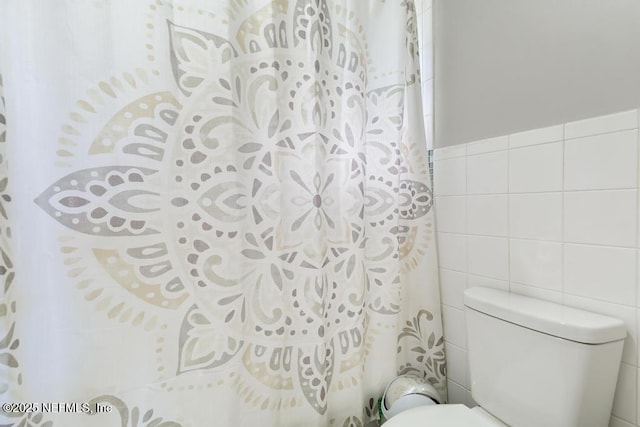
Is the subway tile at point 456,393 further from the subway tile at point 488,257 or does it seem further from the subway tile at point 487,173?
the subway tile at point 487,173

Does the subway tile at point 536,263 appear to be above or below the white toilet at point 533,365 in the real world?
above

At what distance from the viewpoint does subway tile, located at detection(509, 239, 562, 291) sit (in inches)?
33.7

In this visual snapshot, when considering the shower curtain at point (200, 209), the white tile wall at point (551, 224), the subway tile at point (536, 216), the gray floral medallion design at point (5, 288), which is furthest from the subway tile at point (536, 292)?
the gray floral medallion design at point (5, 288)

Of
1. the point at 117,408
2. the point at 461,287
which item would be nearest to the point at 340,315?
the point at 461,287

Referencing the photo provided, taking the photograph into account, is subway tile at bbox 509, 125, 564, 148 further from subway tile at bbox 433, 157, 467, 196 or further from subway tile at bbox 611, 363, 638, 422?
subway tile at bbox 611, 363, 638, 422

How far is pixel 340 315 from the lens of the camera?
1.06m

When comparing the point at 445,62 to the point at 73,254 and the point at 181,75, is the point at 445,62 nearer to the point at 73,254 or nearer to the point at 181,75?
the point at 181,75

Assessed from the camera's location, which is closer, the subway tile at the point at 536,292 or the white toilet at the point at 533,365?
the white toilet at the point at 533,365

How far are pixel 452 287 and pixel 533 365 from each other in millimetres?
411

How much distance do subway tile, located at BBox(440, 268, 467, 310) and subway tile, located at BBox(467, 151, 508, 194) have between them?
321mm

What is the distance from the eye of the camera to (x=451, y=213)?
1174 mm

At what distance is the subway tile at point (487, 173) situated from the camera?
3.25 feet

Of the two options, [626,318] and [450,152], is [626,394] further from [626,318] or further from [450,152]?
[450,152]

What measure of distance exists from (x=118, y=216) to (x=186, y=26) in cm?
55
